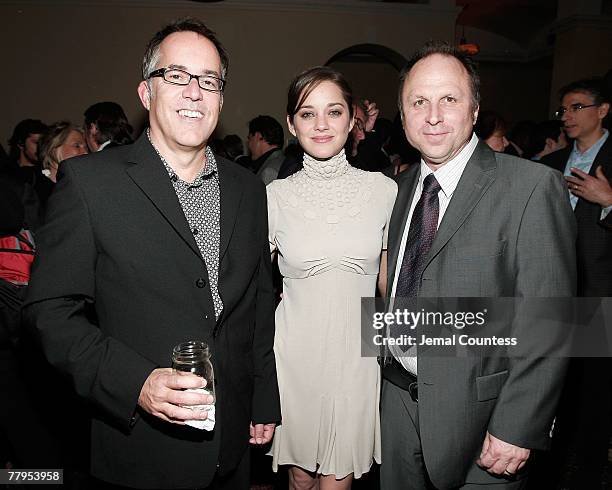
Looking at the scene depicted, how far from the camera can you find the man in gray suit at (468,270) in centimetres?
162

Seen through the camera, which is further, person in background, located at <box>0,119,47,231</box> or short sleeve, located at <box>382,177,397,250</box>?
person in background, located at <box>0,119,47,231</box>

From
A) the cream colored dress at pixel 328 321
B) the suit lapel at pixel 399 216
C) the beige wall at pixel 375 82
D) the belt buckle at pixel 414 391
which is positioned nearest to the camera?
the belt buckle at pixel 414 391

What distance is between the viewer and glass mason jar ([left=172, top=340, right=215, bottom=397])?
1.22m

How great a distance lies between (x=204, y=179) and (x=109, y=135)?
228cm

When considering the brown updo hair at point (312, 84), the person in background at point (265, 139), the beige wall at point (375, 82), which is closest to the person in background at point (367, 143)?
the person in background at point (265, 139)

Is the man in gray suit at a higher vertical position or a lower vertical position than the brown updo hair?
lower

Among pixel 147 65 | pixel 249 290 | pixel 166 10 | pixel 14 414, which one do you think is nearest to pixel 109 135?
pixel 14 414

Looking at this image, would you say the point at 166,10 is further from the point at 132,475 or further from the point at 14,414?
the point at 132,475

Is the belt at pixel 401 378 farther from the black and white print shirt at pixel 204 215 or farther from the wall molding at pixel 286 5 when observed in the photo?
the wall molding at pixel 286 5

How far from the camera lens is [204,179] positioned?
1.71 metres

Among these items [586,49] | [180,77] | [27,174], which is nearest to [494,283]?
[180,77]

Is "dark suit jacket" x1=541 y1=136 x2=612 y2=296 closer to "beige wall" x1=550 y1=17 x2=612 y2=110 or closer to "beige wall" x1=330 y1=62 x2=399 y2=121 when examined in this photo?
"beige wall" x1=550 y1=17 x2=612 y2=110

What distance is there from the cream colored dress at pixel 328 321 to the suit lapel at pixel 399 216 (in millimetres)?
90

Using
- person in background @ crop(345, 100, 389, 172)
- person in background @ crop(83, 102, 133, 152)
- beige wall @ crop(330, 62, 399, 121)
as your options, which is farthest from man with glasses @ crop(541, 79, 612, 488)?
beige wall @ crop(330, 62, 399, 121)
